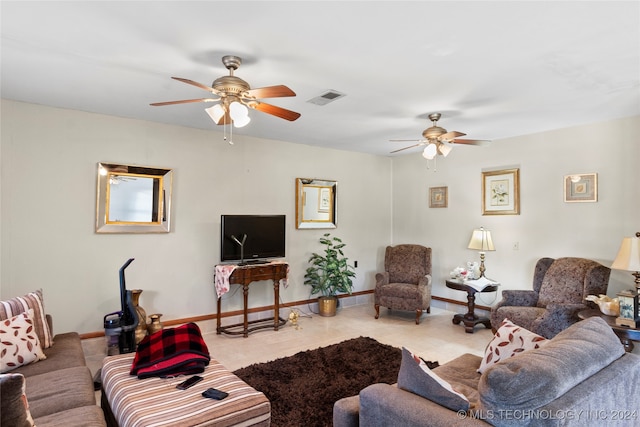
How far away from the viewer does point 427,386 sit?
60.1 inches

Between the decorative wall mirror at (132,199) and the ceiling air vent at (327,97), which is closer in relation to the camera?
the ceiling air vent at (327,97)

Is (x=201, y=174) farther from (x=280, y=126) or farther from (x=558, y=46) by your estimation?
(x=558, y=46)

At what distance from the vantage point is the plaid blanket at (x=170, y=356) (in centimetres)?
220

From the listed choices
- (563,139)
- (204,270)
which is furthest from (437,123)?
(204,270)

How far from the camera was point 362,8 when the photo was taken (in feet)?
6.15

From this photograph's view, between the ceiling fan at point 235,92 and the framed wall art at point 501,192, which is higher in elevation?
the ceiling fan at point 235,92

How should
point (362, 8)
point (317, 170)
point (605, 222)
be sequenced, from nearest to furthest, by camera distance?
1. point (362, 8)
2. point (605, 222)
3. point (317, 170)

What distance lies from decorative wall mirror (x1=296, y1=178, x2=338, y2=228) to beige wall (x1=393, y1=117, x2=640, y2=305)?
1.35m

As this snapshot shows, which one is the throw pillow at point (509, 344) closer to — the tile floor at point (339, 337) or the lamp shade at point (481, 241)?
the tile floor at point (339, 337)

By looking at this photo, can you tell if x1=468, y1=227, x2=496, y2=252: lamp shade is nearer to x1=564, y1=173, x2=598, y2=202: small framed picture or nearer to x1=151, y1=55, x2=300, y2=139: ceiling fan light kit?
x1=564, y1=173, x2=598, y2=202: small framed picture

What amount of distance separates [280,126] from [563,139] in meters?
3.39

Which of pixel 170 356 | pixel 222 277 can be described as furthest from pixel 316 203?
pixel 170 356

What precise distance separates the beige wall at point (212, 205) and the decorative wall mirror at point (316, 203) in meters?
0.12

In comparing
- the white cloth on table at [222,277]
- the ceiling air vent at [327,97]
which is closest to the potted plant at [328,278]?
the white cloth on table at [222,277]
